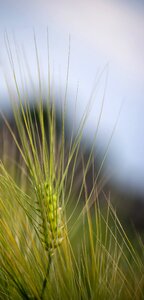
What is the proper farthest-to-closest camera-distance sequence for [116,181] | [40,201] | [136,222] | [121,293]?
[116,181] → [136,222] → [121,293] → [40,201]

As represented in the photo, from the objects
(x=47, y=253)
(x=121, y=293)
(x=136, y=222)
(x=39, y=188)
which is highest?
(x=39, y=188)

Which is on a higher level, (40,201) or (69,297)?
(40,201)

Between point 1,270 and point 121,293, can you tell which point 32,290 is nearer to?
point 1,270

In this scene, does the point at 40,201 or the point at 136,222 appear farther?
the point at 136,222

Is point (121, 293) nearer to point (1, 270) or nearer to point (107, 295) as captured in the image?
point (107, 295)

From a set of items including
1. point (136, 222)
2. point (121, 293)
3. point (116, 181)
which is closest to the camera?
point (121, 293)

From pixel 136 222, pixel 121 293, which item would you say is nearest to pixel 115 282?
pixel 121 293

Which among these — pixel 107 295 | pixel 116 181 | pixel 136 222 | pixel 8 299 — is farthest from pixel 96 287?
pixel 116 181
